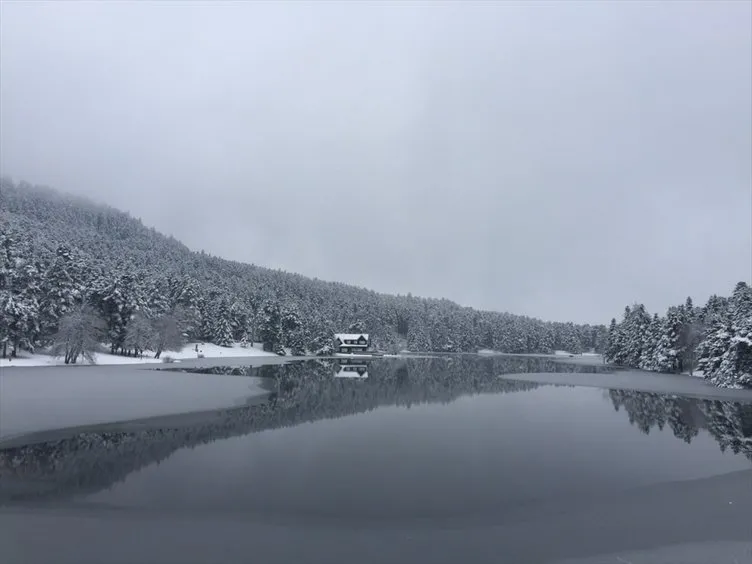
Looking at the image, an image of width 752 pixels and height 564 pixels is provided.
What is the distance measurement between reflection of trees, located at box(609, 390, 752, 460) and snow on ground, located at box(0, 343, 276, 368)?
5590 centimetres

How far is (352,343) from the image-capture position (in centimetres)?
12550

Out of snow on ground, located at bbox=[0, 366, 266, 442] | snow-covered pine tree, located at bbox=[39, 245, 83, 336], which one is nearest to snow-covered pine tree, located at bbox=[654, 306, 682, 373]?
snow on ground, located at bbox=[0, 366, 266, 442]

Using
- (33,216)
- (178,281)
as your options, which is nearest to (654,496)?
(178,281)

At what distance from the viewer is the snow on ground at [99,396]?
22.5 m

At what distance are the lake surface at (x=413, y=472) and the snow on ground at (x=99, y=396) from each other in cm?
305

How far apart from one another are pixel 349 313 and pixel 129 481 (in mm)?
133935

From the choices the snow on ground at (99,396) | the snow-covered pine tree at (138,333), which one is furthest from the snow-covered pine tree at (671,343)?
the snow-covered pine tree at (138,333)

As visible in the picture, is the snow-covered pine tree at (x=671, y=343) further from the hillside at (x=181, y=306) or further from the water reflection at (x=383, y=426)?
the hillside at (x=181, y=306)

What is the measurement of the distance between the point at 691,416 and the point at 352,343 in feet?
324

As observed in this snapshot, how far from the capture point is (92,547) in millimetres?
9750

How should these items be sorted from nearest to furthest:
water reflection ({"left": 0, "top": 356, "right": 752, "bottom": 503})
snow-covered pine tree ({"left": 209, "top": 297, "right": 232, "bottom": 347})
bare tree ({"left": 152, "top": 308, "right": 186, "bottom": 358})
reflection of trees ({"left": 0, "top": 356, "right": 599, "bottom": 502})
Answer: reflection of trees ({"left": 0, "top": 356, "right": 599, "bottom": 502}) → water reflection ({"left": 0, "top": 356, "right": 752, "bottom": 503}) → bare tree ({"left": 152, "top": 308, "right": 186, "bottom": 358}) → snow-covered pine tree ({"left": 209, "top": 297, "right": 232, "bottom": 347})

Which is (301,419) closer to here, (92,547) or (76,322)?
(92,547)

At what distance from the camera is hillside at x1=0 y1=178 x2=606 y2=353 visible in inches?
2229

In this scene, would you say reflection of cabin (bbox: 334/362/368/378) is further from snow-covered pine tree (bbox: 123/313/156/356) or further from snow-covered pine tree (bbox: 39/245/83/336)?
snow-covered pine tree (bbox: 39/245/83/336)
